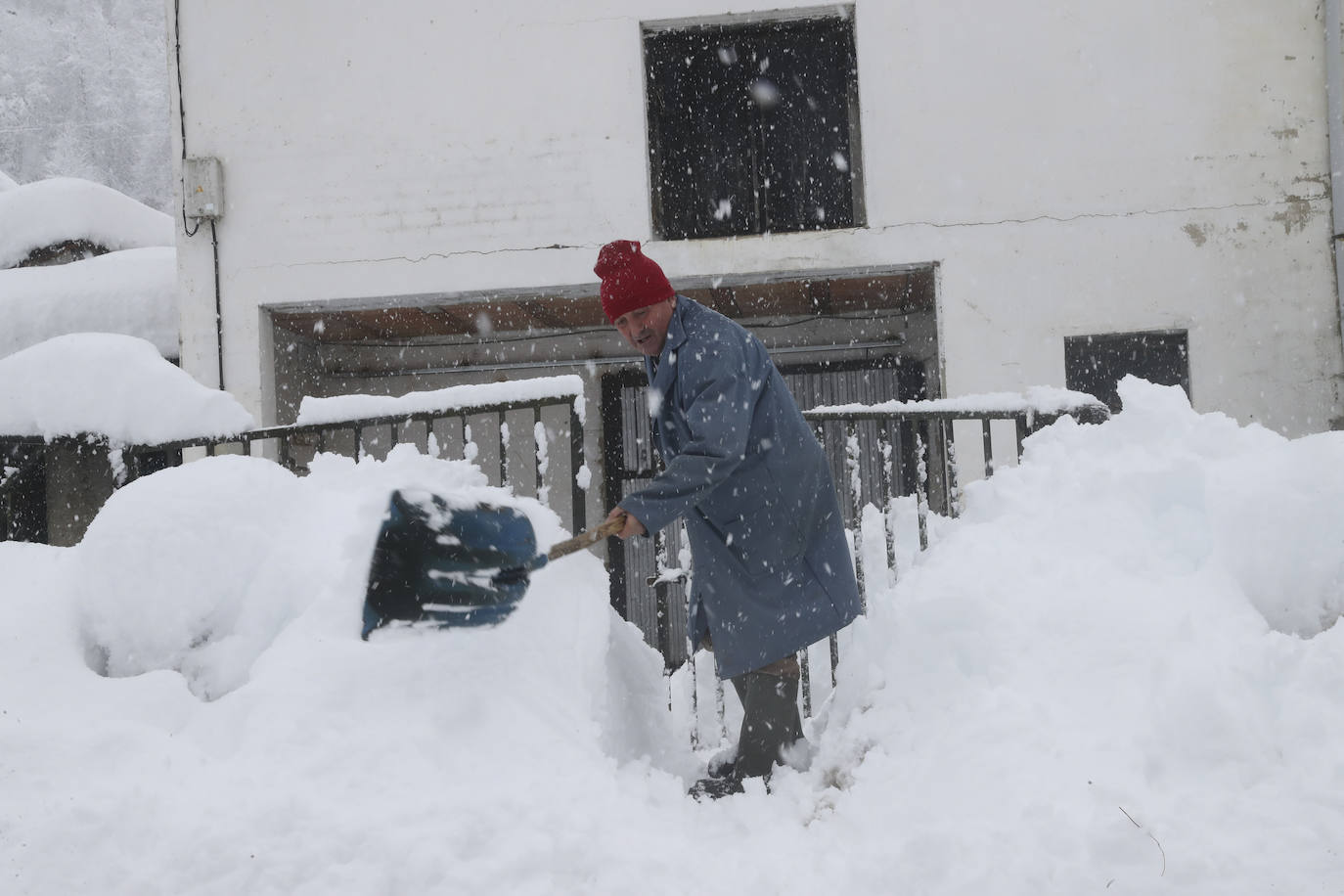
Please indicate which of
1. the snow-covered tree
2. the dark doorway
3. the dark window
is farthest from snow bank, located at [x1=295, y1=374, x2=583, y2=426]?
the snow-covered tree

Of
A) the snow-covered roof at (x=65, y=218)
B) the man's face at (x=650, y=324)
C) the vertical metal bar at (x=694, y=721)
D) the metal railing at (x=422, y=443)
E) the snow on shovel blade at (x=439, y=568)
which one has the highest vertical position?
the snow-covered roof at (x=65, y=218)

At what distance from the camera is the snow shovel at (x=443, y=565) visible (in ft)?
8.64

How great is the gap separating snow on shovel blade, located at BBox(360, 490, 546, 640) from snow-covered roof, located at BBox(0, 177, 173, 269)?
10.0 m

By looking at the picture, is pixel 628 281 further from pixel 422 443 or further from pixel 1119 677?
pixel 422 443

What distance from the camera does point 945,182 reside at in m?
7.54

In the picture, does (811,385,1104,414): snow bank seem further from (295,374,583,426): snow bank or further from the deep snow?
(295,374,583,426): snow bank

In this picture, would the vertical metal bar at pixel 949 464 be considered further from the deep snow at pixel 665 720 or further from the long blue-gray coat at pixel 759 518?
the long blue-gray coat at pixel 759 518

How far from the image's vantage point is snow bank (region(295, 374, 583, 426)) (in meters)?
4.03

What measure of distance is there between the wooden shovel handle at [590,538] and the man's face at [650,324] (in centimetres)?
63

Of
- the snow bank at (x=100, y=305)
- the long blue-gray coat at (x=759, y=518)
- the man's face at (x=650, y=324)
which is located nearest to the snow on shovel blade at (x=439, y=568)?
the long blue-gray coat at (x=759, y=518)

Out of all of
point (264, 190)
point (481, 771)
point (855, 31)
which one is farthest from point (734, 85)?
point (481, 771)

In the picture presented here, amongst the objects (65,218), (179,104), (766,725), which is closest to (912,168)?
(766,725)

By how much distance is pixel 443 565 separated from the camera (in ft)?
8.77

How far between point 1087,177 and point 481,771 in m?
7.13
